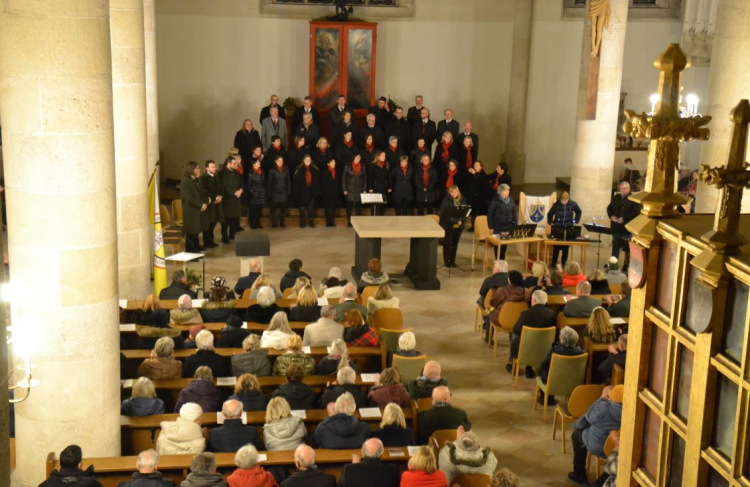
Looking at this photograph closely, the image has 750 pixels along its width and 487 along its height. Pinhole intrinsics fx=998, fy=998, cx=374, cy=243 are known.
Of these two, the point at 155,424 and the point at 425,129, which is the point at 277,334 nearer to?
the point at 155,424

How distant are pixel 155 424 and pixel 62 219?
7.02 ft

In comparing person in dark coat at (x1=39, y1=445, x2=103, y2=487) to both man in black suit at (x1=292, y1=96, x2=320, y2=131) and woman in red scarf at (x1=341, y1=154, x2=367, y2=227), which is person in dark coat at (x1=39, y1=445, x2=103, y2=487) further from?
man in black suit at (x1=292, y1=96, x2=320, y2=131)

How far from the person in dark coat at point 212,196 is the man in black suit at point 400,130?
172 inches

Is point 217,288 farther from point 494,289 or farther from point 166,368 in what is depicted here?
point 494,289

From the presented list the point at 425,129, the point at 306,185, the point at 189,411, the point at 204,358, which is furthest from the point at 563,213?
the point at 189,411

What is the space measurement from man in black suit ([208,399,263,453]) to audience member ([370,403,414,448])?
3.76 ft

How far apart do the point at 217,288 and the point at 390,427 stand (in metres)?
4.05

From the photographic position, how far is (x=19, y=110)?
26.2 ft

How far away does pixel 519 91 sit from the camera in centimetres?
2298

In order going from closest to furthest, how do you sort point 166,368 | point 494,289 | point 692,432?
point 692,432 < point 166,368 < point 494,289

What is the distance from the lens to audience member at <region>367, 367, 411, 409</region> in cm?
936

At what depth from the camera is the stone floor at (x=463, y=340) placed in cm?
1029

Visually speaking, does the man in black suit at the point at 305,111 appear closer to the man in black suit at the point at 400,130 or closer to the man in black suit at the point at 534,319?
the man in black suit at the point at 400,130

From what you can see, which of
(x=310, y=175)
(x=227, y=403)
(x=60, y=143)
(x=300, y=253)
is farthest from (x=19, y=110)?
(x=310, y=175)
